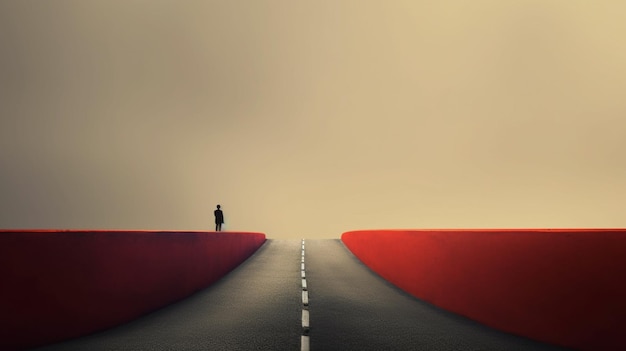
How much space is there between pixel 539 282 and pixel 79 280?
6.45 metres

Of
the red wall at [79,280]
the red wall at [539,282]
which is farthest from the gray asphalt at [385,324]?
the red wall at [79,280]

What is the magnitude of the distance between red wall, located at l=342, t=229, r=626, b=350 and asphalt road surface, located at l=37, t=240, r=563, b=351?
1.01 ft

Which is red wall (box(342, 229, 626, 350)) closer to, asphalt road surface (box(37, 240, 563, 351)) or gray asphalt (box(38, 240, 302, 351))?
asphalt road surface (box(37, 240, 563, 351))

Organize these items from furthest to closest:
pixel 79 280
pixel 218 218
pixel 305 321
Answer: pixel 218 218
pixel 305 321
pixel 79 280

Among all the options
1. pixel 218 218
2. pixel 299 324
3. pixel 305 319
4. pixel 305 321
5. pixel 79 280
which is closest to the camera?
pixel 79 280

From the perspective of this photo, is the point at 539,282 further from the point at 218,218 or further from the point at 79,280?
the point at 218,218

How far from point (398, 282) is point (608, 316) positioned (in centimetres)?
637

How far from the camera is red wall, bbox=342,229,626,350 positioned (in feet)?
14.5

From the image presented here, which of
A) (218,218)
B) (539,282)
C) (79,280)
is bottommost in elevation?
(539,282)

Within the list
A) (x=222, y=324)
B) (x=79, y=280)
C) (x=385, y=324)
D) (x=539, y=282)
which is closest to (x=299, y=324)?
(x=222, y=324)

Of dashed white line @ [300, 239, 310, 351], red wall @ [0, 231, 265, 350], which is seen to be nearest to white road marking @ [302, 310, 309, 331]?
dashed white line @ [300, 239, 310, 351]

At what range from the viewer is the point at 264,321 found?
6336mm

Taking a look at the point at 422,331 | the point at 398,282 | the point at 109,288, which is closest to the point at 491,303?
the point at 422,331

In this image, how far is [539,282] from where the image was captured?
5.23 meters
